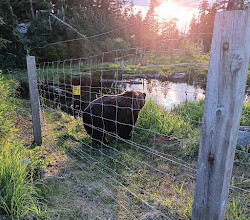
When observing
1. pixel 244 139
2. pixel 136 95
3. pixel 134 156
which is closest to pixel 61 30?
pixel 136 95

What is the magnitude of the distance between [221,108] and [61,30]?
999 inches

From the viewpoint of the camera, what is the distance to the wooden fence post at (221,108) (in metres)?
1.14

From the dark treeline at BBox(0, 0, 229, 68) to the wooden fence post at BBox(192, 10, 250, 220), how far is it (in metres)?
12.5

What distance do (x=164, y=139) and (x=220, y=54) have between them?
13.0 feet

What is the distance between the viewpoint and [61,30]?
23.8 m

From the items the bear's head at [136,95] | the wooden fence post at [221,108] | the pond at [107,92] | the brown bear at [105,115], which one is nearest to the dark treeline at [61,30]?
the pond at [107,92]

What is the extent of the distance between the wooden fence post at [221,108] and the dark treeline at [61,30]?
12512 millimetres

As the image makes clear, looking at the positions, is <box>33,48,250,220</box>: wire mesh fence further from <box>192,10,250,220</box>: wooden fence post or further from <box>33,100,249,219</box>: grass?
<box>192,10,250,220</box>: wooden fence post

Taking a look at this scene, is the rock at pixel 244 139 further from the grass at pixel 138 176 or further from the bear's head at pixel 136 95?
the bear's head at pixel 136 95

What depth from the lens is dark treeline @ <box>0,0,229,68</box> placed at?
1753 centimetres

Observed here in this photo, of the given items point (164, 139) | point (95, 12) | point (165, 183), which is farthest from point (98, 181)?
point (95, 12)

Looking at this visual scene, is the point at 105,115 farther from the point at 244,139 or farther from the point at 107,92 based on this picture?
the point at 107,92

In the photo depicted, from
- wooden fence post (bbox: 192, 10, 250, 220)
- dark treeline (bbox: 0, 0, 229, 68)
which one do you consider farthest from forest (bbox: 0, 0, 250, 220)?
dark treeline (bbox: 0, 0, 229, 68)

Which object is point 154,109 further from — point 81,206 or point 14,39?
point 14,39
